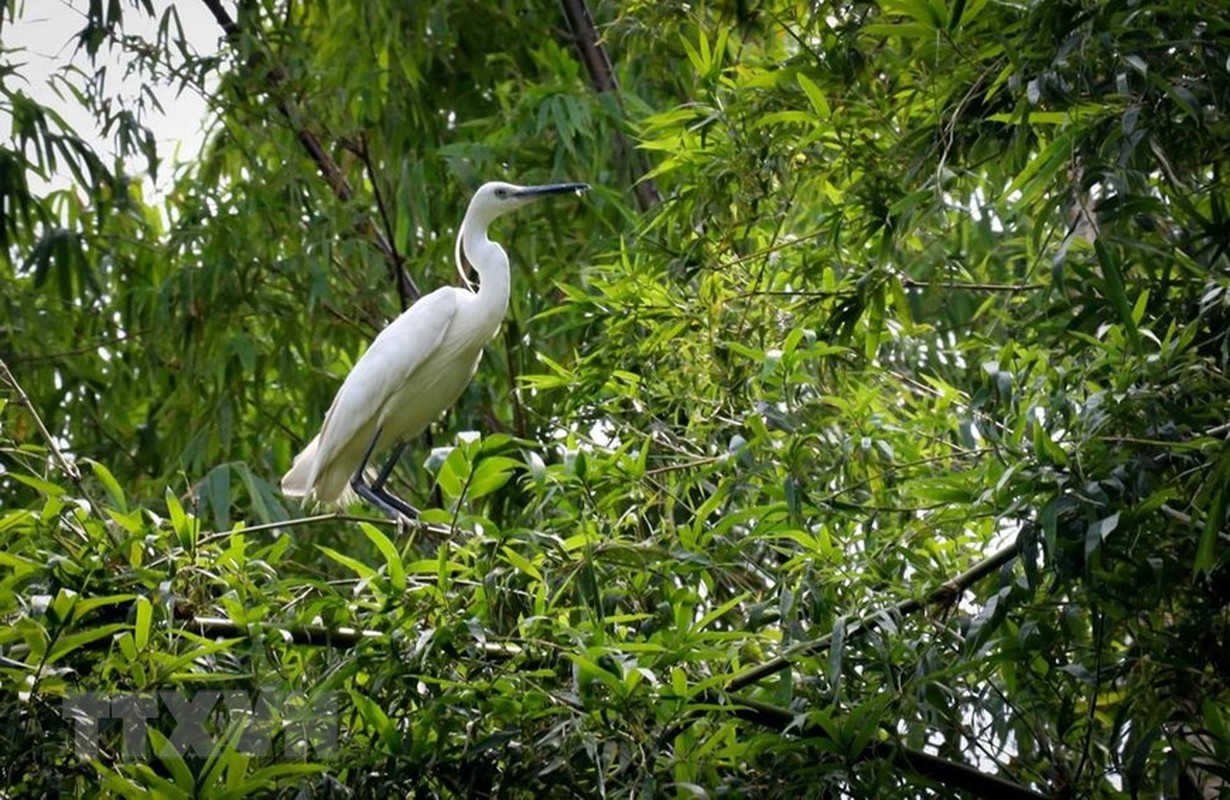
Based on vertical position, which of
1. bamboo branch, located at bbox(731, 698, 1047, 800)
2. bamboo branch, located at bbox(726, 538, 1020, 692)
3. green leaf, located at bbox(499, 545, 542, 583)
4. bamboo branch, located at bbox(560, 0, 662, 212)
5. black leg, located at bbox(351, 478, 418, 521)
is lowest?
black leg, located at bbox(351, 478, 418, 521)

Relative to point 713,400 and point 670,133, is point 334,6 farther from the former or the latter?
point 713,400

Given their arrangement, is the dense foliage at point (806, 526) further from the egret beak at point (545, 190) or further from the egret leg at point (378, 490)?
the egret leg at point (378, 490)

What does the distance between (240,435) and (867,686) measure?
103 inches

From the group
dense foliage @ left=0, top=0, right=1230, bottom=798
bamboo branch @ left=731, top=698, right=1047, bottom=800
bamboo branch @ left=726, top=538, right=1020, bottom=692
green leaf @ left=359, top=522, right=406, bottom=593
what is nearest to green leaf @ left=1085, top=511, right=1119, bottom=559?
dense foliage @ left=0, top=0, right=1230, bottom=798

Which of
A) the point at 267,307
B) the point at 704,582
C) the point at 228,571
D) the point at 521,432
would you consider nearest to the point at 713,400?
the point at 704,582

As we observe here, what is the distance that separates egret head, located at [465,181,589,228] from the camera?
376 centimetres

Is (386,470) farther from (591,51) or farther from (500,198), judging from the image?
(591,51)

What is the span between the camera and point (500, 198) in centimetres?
378

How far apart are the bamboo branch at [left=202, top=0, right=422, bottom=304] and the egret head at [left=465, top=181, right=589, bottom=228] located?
764 millimetres

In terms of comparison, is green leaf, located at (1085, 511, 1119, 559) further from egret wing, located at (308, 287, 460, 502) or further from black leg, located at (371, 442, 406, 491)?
black leg, located at (371, 442, 406, 491)

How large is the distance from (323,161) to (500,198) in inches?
46.6

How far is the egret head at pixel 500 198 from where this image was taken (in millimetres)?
3756

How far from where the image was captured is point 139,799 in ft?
6.68

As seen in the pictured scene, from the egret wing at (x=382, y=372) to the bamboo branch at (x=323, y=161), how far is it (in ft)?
2.86
